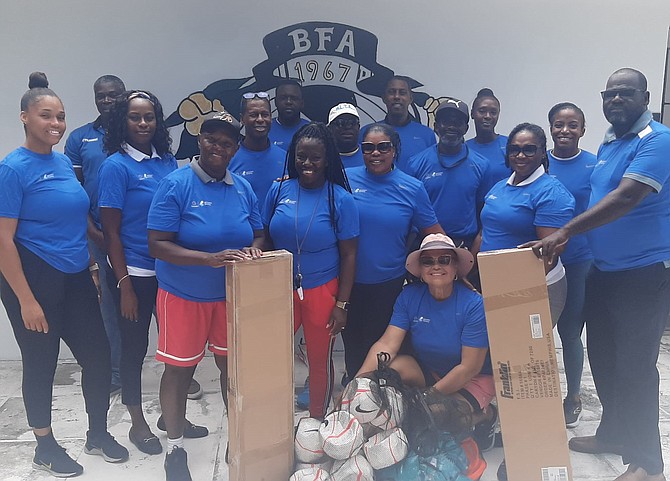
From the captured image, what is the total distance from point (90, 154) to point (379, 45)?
2165 millimetres

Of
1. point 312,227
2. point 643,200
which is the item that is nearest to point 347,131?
point 312,227

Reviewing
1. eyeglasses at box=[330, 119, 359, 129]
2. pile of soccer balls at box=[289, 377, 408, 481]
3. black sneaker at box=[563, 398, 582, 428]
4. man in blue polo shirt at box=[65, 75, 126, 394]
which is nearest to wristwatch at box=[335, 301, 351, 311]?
pile of soccer balls at box=[289, 377, 408, 481]

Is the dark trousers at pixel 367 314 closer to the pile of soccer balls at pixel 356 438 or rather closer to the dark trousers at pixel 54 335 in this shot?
the pile of soccer balls at pixel 356 438

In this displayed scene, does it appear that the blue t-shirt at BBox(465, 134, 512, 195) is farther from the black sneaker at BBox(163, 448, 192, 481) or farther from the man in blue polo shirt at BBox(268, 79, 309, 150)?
the black sneaker at BBox(163, 448, 192, 481)

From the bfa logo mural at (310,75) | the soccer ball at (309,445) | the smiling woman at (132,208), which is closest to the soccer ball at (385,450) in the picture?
the soccer ball at (309,445)

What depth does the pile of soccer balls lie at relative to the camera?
7.66 feet

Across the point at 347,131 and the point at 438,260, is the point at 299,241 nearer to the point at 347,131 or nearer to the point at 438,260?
the point at 438,260

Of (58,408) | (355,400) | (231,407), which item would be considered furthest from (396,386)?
(58,408)

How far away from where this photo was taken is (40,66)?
13.1 feet

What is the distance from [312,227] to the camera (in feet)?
8.66

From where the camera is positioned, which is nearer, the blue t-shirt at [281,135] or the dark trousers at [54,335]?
the dark trousers at [54,335]

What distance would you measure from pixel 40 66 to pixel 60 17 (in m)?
0.37

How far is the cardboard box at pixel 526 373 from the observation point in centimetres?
238

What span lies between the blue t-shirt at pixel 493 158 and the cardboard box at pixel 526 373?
1157mm
